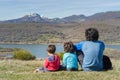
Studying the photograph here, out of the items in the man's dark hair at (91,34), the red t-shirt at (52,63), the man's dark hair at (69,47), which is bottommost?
the red t-shirt at (52,63)

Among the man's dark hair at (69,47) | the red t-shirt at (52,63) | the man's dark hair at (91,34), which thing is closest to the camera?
the man's dark hair at (91,34)

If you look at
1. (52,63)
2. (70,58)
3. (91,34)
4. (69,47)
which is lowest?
(52,63)

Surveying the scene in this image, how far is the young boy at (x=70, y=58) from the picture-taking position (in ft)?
45.9

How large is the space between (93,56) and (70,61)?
890 millimetres

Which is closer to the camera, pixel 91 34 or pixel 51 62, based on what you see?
pixel 91 34

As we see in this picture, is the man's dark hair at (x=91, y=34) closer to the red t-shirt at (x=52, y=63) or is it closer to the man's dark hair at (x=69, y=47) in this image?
the man's dark hair at (x=69, y=47)

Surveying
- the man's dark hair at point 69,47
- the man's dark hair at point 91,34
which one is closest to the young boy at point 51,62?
the man's dark hair at point 69,47

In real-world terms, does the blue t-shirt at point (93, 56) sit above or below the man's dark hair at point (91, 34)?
below

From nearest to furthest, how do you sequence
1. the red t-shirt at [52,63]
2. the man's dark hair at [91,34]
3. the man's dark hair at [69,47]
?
the man's dark hair at [91,34] → the red t-shirt at [52,63] → the man's dark hair at [69,47]

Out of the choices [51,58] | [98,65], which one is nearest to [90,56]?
[98,65]

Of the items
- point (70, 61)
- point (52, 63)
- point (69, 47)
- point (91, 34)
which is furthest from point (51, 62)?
point (91, 34)

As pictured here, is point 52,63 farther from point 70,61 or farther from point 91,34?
point 91,34

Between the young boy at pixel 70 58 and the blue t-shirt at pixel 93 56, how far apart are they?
374 millimetres

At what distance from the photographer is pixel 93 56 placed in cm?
1364
